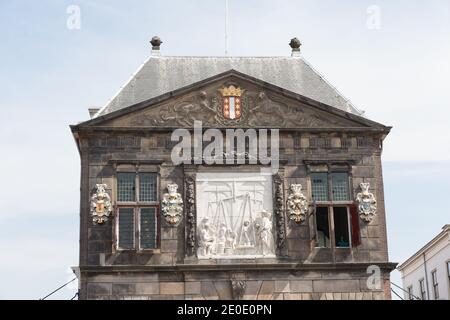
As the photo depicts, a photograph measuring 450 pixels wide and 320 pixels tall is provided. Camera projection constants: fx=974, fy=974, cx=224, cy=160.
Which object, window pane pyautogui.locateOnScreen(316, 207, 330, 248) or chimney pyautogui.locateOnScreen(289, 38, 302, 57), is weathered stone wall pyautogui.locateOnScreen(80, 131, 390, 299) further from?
chimney pyautogui.locateOnScreen(289, 38, 302, 57)

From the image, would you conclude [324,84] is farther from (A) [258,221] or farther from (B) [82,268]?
(B) [82,268]

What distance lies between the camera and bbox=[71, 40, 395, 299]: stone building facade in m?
29.2

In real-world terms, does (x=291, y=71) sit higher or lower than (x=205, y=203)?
higher

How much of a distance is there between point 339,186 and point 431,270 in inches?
683

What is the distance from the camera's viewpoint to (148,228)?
97.5 feet

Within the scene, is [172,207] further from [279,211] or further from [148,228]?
[279,211]

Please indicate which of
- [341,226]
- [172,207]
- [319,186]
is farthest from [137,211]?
[341,226]

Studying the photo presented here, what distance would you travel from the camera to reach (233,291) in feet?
95.5

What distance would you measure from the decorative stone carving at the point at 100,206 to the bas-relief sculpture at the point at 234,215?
2.77m

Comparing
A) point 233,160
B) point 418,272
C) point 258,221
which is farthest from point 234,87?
point 418,272

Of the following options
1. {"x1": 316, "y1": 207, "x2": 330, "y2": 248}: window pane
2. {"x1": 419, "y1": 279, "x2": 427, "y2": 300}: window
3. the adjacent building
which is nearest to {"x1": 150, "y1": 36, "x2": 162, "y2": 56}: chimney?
{"x1": 316, "y1": 207, "x2": 330, "y2": 248}: window pane

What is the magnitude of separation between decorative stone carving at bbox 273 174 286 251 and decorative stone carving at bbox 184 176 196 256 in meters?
2.56
